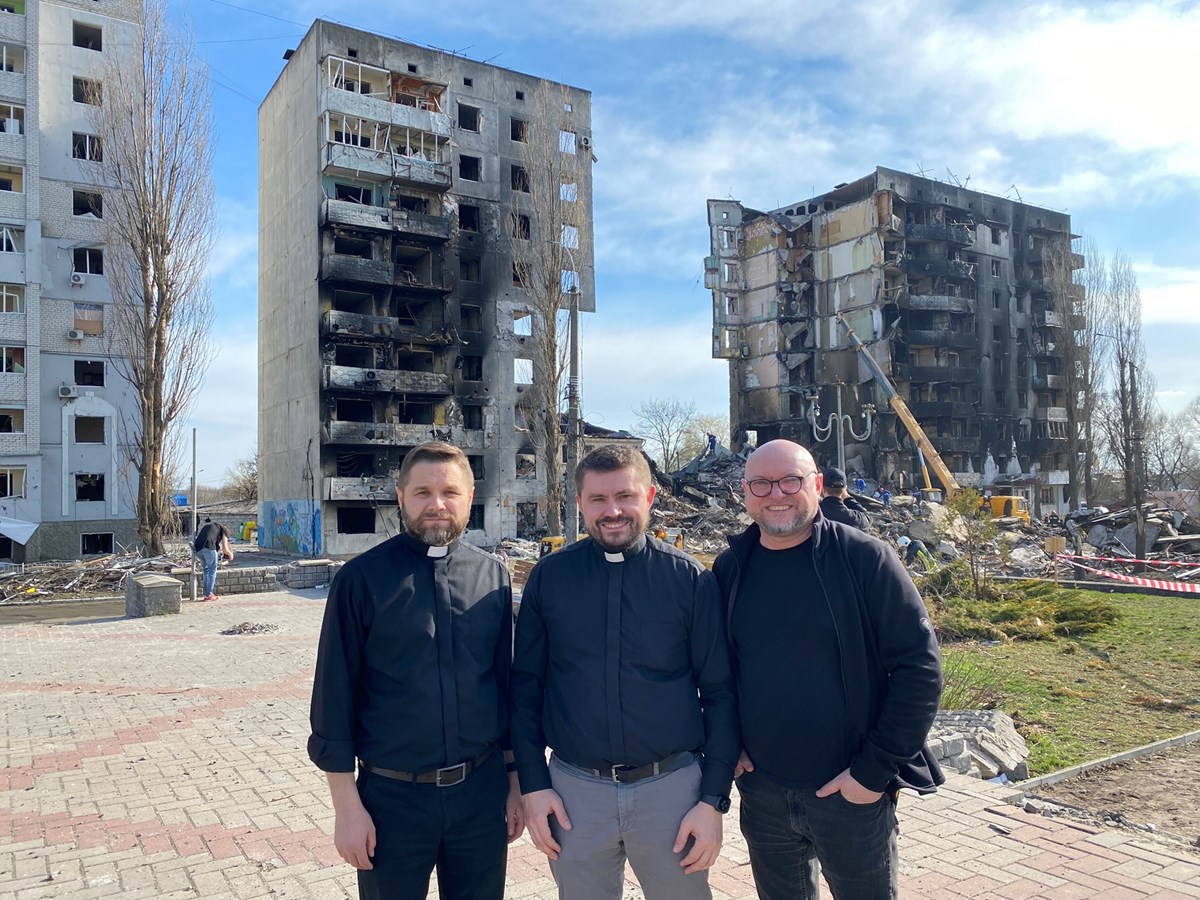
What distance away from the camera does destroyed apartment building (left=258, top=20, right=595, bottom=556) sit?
1406 inches

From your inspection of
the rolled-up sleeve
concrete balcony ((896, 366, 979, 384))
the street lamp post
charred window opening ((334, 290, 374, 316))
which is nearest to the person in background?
the rolled-up sleeve

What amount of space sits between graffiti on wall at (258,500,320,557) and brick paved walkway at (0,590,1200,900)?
26.8m

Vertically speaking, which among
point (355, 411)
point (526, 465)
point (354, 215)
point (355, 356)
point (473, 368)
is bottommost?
point (526, 465)

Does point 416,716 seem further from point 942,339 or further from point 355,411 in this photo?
point 942,339

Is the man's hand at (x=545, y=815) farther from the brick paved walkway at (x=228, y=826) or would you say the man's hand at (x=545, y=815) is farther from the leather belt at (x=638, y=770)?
the brick paved walkway at (x=228, y=826)

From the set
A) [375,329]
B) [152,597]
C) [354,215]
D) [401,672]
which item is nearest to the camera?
[401,672]

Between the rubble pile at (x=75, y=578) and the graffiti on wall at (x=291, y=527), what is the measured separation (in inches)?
456

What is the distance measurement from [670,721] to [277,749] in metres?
5.23

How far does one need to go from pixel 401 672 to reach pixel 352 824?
1.70 ft

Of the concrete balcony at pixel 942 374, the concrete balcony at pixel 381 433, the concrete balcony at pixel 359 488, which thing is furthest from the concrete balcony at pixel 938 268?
the concrete balcony at pixel 359 488

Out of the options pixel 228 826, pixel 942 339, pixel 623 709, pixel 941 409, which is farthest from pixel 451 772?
pixel 942 339

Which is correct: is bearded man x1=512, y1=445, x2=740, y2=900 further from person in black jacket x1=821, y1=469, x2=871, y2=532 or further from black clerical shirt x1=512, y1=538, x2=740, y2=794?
person in black jacket x1=821, y1=469, x2=871, y2=532

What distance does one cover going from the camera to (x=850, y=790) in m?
2.80

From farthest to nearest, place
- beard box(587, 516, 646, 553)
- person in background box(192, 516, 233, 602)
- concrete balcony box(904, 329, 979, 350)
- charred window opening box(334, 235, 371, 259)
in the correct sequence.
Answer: concrete balcony box(904, 329, 979, 350)
charred window opening box(334, 235, 371, 259)
person in background box(192, 516, 233, 602)
beard box(587, 516, 646, 553)
